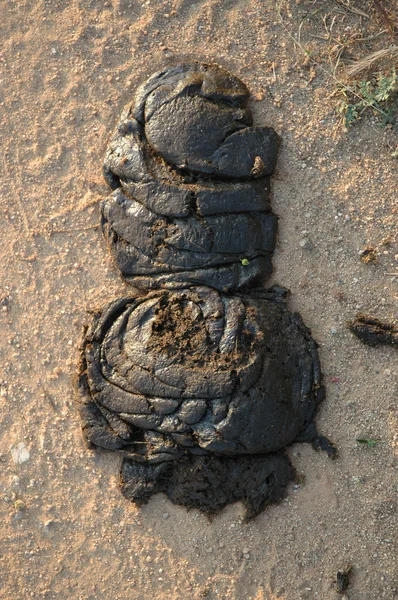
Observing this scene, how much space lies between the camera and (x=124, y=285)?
16.0 ft

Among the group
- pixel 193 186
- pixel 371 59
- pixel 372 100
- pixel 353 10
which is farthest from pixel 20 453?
pixel 353 10

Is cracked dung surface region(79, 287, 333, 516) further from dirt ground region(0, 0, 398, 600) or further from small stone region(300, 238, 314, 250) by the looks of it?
small stone region(300, 238, 314, 250)

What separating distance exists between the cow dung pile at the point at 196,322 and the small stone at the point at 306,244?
26 cm

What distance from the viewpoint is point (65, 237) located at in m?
4.98

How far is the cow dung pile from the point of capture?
4352 millimetres

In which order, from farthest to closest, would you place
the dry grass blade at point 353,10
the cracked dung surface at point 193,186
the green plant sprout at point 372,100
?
the dry grass blade at point 353,10 → the green plant sprout at point 372,100 → the cracked dung surface at point 193,186

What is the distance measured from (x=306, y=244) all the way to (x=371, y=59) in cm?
154

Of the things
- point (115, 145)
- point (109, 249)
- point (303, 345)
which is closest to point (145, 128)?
point (115, 145)

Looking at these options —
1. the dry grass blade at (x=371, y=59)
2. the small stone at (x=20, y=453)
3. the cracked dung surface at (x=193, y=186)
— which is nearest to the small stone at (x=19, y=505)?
the small stone at (x=20, y=453)

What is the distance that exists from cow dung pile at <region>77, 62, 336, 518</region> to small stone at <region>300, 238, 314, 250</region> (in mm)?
259

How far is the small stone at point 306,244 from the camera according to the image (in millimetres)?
4785

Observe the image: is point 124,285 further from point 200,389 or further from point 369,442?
point 369,442

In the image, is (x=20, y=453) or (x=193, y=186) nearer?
(x=193, y=186)

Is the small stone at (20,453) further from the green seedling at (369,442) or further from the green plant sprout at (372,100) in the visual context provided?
the green plant sprout at (372,100)
